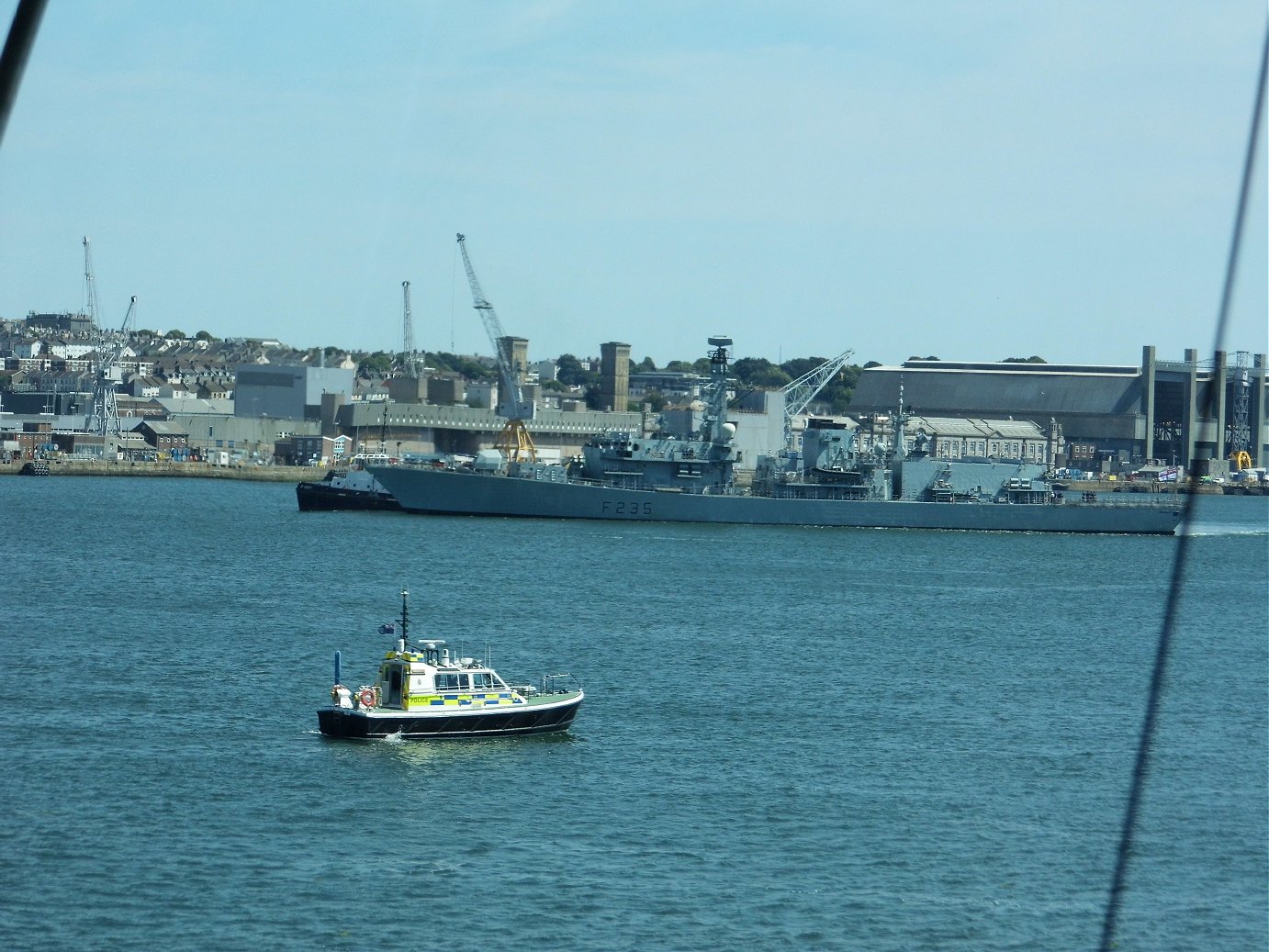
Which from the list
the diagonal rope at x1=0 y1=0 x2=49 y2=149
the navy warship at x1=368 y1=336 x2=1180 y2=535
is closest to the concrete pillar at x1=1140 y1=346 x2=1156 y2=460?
the navy warship at x1=368 y1=336 x2=1180 y2=535

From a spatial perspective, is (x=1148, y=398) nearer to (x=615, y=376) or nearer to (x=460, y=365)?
(x=615, y=376)

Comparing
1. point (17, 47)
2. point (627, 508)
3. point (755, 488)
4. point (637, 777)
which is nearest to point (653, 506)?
point (627, 508)

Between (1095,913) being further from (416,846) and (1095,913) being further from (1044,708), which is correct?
(1044,708)

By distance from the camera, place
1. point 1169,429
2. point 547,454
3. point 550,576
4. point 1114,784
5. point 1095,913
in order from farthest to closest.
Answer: point 1169,429 < point 547,454 < point 550,576 < point 1114,784 < point 1095,913

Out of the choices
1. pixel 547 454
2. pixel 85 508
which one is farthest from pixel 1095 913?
pixel 547 454

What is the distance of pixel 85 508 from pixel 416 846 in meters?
46.7

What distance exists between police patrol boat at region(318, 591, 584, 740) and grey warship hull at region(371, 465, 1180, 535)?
1421 inches

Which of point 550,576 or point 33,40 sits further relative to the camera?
point 550,576

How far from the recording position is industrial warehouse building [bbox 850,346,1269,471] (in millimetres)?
105188

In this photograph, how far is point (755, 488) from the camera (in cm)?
5859

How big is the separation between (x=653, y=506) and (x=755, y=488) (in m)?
4.77

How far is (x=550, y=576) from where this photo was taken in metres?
36.9

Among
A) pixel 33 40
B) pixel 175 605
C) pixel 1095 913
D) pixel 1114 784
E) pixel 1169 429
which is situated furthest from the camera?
pixel 1169 429

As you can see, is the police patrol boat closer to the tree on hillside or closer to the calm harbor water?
the calm harbor water
